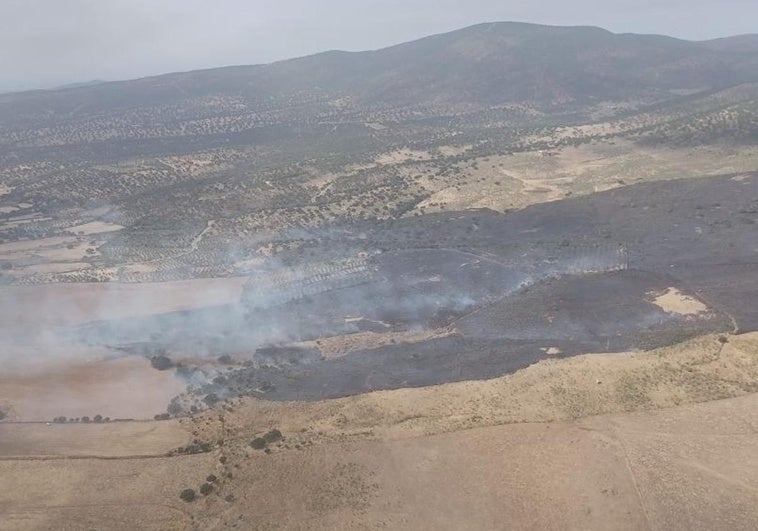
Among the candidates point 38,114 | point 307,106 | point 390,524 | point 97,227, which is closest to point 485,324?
point 390,524

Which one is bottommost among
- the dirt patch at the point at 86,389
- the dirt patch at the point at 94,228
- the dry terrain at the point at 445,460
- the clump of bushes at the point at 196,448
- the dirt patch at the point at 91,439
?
the dry terrain at the point at 445,460

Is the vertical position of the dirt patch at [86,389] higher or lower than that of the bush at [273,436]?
higher

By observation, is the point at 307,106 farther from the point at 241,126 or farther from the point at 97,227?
the point at 97,227

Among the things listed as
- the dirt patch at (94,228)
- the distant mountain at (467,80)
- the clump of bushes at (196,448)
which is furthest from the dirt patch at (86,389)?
the distant mountain at (467,80)

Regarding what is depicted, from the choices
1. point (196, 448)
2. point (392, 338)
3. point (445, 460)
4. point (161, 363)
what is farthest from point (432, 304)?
point (196, 448)

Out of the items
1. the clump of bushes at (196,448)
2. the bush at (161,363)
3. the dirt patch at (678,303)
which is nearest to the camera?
A: the clump of bushes at (196,448)

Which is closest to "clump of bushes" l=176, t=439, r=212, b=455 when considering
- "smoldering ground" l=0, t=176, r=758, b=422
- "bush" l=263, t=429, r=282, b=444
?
"bush" l=263, t=429, r=282, b=444

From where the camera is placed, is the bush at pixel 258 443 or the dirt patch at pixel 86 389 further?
the dirt patch at pixel 86 389

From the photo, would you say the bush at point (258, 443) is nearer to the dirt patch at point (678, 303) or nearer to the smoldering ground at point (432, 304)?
the smoldering ground at point (432, 304)
